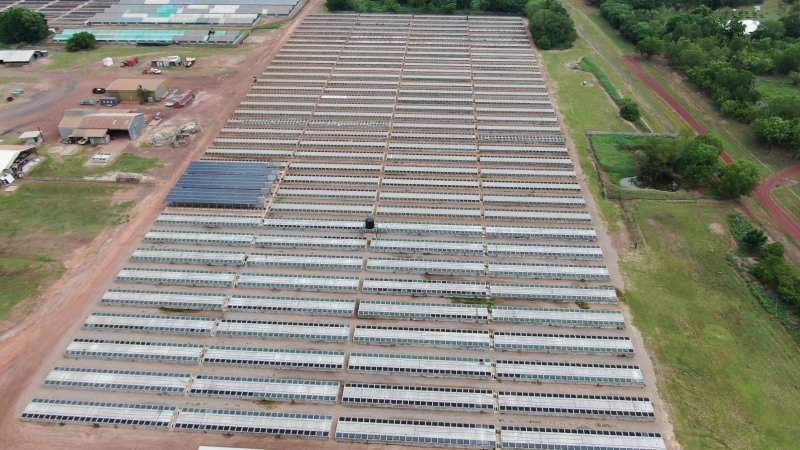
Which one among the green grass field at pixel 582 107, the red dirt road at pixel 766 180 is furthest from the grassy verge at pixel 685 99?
the green grass field at pixel 582 107

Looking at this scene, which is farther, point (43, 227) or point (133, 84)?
point (133, 84)

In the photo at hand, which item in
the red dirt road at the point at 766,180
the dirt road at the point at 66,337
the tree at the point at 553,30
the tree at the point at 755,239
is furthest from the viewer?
the tree at the point at 553,30

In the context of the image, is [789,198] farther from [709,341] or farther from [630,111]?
[709,341]

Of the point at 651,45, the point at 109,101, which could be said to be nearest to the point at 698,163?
the point at 651,45

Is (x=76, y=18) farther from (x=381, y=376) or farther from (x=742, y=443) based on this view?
(x=742, y=443)

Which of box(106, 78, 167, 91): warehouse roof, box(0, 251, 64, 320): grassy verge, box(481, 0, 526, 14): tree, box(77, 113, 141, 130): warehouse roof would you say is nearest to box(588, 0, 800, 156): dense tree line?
box(481, 0, 526, 14): tree

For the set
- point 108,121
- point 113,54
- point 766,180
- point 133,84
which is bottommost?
point 766,180

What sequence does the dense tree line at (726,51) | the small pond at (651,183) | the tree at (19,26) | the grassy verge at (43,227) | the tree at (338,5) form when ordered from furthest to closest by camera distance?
the tree at (338,5) < the tree at (19,26) < the dense tree line at (726,51) < the small pond at (651,183) < the grassy verge at (43,227)

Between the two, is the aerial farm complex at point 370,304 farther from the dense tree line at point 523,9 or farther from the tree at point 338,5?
the tree at point 338,5
